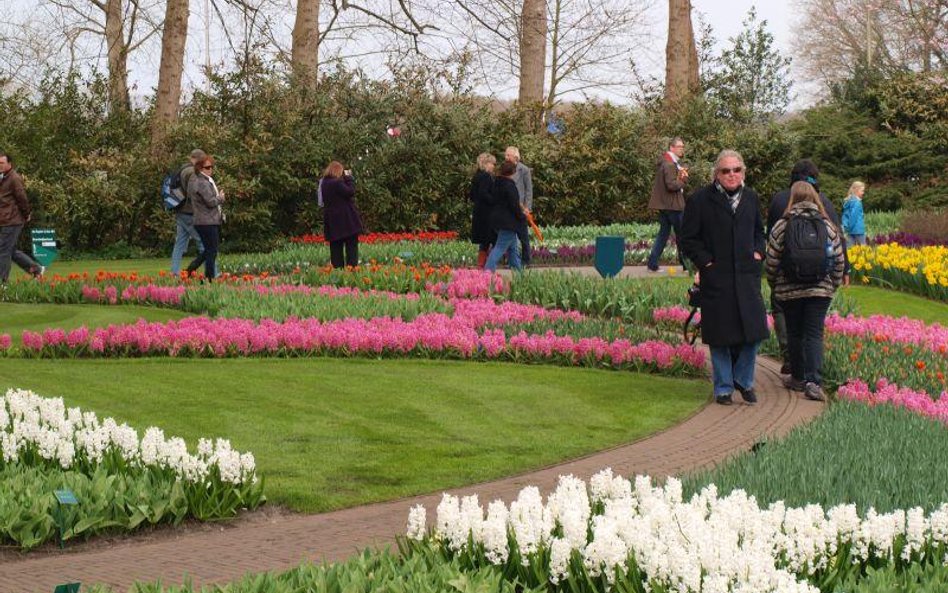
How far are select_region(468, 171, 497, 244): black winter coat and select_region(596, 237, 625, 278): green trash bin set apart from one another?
1604mm

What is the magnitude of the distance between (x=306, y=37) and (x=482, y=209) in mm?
10060

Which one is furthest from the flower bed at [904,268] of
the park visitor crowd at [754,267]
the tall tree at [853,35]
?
the tall tree at [853,35]

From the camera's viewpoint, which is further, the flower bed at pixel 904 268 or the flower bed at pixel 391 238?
the flower bed at pixel 391 238

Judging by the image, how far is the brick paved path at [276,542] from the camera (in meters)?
5.42

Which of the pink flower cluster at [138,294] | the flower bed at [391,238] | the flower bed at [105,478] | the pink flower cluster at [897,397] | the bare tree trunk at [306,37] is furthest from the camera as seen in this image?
the bare tree trunk at [306,37]

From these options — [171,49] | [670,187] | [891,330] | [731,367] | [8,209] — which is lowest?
[731,367]

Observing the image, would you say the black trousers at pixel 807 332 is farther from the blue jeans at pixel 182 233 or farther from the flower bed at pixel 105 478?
the blue jeans at pixel 182 233

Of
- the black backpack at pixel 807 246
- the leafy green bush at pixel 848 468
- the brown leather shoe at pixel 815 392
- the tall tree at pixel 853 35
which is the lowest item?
the brown leather shoe at pixel 815 392

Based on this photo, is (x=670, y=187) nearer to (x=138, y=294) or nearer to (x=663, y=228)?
(x=663, y=228)

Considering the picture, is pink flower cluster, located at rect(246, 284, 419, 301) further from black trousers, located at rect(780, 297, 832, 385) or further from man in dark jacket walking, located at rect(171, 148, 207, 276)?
black trousers, located at rect(780, 297, 832, 385)

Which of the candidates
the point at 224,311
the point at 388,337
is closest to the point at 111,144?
the point at 224,311

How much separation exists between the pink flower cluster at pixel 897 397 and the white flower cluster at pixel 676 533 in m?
3.50

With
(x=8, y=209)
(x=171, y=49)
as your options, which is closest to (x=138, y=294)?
(x=8, y=209)

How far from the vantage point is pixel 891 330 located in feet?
39.2
